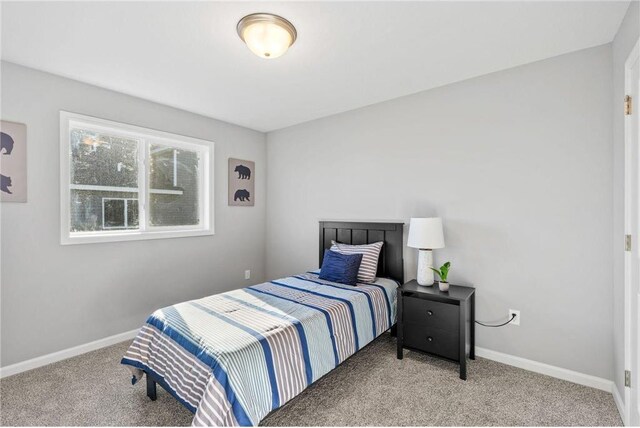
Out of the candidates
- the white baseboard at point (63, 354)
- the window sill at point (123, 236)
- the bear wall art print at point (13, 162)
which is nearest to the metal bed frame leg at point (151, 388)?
the white baseboard at point (63, 354)

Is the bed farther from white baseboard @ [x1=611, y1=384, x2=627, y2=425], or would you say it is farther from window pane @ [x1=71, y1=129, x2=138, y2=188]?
window pane @ [x1=71, y1=129, x2=138, y2=188]

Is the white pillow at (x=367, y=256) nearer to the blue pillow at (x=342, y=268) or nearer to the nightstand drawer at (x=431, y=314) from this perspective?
the blue pillow at (x=342, y=268)

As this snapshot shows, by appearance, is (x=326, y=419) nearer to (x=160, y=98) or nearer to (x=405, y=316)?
(x=405, y=316)

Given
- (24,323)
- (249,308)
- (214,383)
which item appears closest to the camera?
(214,383)

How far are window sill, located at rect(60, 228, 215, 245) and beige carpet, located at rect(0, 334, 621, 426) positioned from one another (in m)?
1.05

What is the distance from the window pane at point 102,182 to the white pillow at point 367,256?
7.45 ft

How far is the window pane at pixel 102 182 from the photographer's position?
9.42 ft

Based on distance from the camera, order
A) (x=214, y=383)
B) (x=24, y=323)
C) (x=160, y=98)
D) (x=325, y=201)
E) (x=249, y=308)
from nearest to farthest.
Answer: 1. (x=214, y=383)
2. (x=249, y=308)
3. (x=24, y=323)
4. (x=160, y=98)
5. (x=325, y=201)

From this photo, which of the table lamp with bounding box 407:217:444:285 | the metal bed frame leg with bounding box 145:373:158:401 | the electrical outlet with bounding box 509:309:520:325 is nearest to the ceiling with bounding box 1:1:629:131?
the table lamp with bounding box 407:217:444:285

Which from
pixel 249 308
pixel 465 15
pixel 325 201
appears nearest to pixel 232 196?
pixel 325 201

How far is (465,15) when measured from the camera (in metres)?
1.87

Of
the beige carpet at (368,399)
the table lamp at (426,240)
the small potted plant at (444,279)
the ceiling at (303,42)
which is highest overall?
the ceiling at (303,42)

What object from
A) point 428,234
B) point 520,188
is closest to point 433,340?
point 428,234

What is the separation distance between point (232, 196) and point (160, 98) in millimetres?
Answer: 1410
